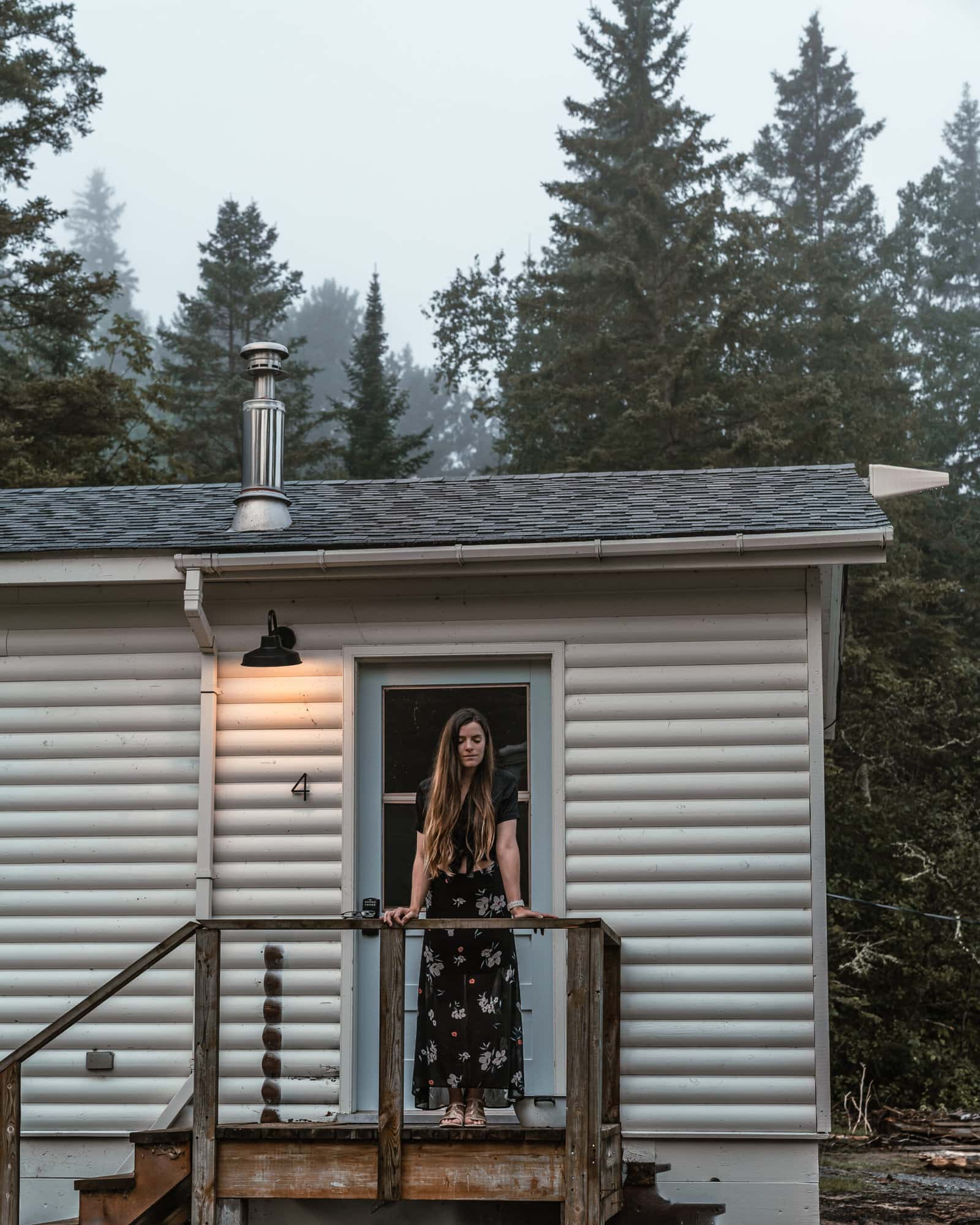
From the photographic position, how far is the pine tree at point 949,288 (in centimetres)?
2950

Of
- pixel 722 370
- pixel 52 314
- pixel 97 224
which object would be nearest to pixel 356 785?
pixel 52 314

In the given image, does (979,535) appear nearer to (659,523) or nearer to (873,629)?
(873,629)

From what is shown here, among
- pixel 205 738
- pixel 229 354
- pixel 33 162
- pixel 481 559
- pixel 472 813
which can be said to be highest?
pixel 33 162

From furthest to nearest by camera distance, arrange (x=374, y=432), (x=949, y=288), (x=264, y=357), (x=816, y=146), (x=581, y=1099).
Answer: (x=949, y=288) → (x=816, y=146) → (x=374, y=432) → (x=264, y=357) → (x=581, y=1099)

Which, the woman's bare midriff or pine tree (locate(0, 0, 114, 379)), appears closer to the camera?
the woman's bare midriff

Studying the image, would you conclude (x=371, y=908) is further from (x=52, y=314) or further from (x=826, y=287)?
(x=826, y=287)

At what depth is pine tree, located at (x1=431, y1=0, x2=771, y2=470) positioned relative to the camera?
23406mm

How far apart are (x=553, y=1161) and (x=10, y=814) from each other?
3.27 meters

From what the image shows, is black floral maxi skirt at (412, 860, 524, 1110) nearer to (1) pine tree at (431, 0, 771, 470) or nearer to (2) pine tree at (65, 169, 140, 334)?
(1) pine tree at (431, 0, 771, 470)

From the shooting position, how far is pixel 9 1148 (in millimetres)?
5781

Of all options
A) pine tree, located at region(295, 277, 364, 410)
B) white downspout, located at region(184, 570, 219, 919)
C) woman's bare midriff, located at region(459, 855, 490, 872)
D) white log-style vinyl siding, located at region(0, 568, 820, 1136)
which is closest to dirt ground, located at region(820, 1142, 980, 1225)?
white log-style vinyl siding, located at region(0, 568, 820, 1136)

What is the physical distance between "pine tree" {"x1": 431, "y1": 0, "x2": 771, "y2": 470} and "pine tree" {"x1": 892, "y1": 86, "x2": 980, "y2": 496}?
556cm

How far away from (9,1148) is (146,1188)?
572mm

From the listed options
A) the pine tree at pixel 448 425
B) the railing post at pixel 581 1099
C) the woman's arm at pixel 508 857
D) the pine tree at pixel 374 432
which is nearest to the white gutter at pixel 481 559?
the woman's arm at pixel 508 857
